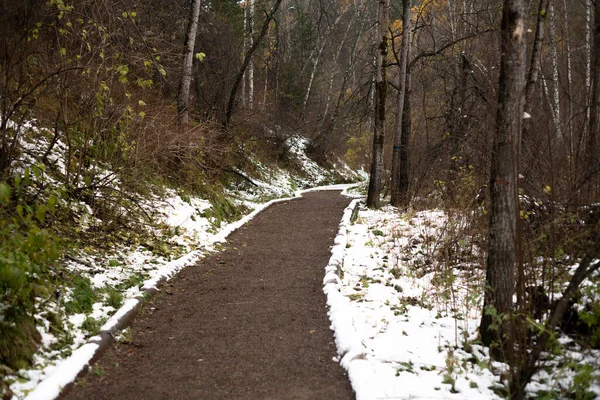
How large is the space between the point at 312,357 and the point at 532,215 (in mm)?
4276

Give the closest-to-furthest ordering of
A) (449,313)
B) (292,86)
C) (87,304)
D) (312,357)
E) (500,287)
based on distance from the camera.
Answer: (500,287) → (312,357) → (87,304) → (449,313) → (292,86)

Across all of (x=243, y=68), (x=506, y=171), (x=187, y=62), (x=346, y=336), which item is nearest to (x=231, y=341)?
(x=346, y=336)

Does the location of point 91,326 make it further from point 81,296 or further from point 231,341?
point 231,341

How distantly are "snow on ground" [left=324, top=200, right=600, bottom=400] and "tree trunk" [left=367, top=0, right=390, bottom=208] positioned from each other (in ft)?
15.0

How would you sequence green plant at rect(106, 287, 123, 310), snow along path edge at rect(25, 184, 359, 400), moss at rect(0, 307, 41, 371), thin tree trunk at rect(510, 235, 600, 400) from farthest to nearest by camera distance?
green plant at rect(106, 287, 123, 310) → moss at rect(0, 307, 41, 371) → snow along path edge at rect(25, 184, 359, 400) → thin tree trunk at rect(510, 235, 600, 400)

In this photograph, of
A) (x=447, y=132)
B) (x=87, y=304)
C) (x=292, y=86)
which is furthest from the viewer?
(x=292, y=86)

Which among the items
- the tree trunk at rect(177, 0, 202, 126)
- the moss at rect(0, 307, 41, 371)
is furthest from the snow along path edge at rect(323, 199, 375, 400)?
the tree trunk at rect(177, 0, 202, 126)

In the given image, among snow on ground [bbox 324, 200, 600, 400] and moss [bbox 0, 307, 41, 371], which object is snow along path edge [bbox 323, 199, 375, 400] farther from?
moss [bbox 0, 307, 41, 371]

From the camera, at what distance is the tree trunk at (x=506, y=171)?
4.03 m

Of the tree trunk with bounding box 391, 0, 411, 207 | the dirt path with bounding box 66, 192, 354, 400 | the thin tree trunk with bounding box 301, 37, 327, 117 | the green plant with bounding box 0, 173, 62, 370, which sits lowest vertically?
the dirt path with bounding box 66, 192, 354, 400

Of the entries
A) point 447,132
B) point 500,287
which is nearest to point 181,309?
point 500,287

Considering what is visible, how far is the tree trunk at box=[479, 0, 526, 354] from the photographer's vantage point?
403cm

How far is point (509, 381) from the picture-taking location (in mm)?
3809

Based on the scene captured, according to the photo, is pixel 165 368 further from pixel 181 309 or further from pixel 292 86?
pixel 292 86
